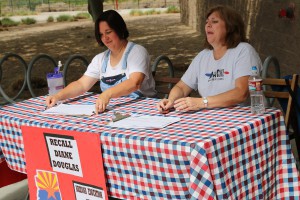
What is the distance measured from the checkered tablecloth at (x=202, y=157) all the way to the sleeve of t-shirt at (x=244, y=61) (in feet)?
1.20

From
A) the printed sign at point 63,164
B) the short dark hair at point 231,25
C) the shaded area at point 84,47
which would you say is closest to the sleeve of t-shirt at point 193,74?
the short dark hair at point 231,25

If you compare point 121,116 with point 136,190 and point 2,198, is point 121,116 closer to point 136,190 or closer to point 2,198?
point 136,190

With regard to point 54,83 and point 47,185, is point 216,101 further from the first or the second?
point 54,83

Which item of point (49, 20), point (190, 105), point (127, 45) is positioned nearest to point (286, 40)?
point (127, 45)

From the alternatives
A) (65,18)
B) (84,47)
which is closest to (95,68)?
(84,47)

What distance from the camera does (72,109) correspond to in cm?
362

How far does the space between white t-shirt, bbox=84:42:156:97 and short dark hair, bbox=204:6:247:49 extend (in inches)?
27.2

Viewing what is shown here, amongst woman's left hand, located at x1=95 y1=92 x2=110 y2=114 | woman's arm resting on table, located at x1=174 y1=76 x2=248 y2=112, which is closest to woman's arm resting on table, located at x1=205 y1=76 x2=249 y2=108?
woman's arm resting on table, located at x1=174 y1=76 x2=248 y2=112

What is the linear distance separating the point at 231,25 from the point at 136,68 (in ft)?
2.68

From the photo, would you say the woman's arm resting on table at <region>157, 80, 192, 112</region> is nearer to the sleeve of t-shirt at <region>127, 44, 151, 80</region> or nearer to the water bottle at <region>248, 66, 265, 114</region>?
the sleeve of t-shirt at <region>127, 44, 151, 80</region>

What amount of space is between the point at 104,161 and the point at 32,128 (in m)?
0.59

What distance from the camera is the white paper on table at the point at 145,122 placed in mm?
3006

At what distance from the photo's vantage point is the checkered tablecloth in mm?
2607

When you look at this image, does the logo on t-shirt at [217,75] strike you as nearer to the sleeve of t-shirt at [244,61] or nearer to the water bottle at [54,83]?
the sleeve of t-shirt at [244,61]
